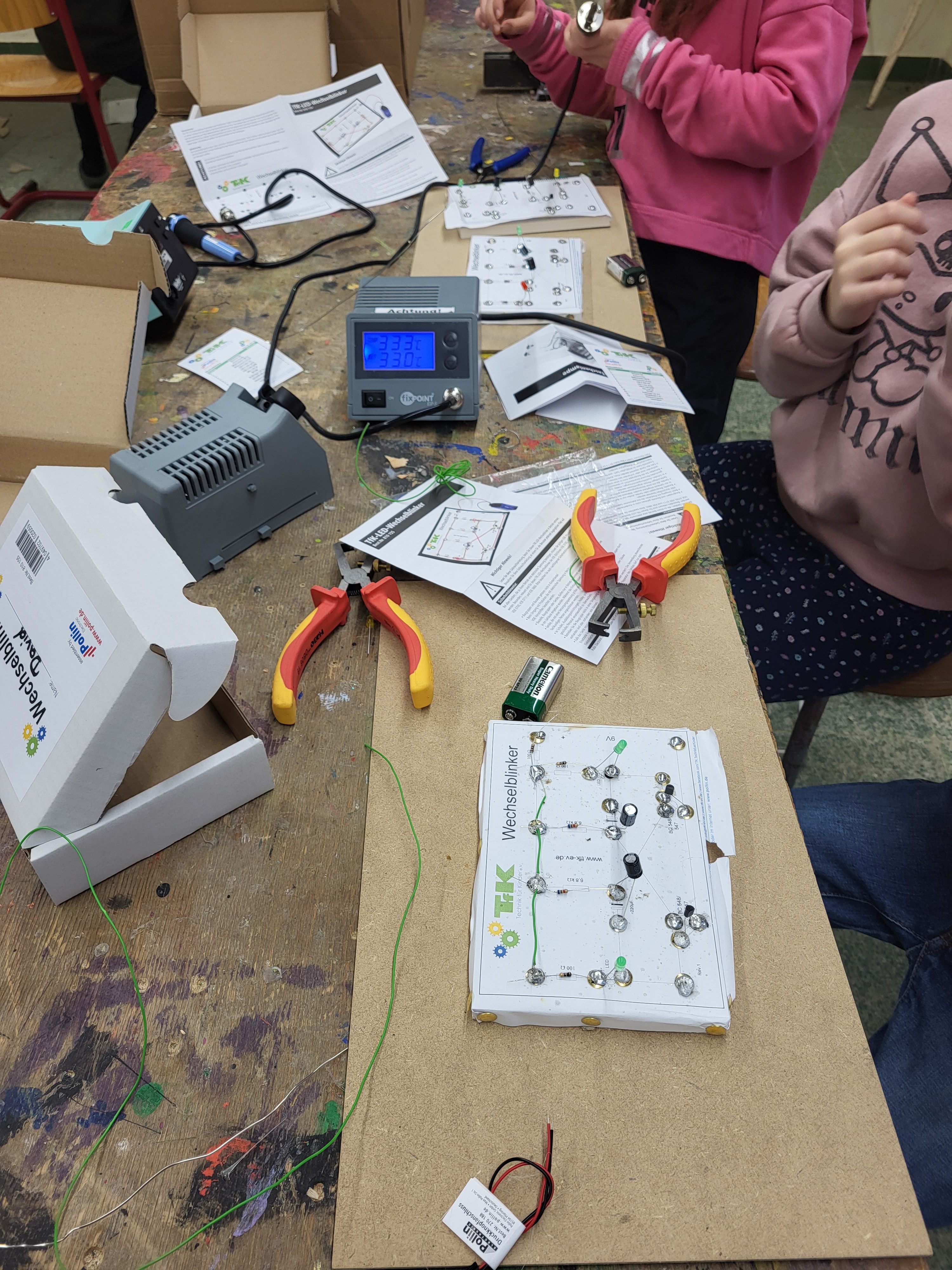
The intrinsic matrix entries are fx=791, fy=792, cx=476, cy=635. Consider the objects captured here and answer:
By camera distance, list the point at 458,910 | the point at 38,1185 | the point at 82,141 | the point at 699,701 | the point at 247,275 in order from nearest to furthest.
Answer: the point at 38,1185 < the point at 458,910 < the point at 699,701 < the point at 247,275 < the point at 82,141

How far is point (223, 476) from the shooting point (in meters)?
0.86

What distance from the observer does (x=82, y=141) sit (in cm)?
286

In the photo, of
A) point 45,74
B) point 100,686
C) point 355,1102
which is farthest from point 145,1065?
point 45,74

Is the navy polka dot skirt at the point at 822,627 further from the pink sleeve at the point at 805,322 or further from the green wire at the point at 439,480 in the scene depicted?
the green wire at the point at 439,480

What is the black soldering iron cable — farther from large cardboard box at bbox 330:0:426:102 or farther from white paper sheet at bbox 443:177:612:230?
large cardboard box at bbox 330:0:426:102

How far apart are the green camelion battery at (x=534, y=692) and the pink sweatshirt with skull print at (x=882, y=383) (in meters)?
0.53

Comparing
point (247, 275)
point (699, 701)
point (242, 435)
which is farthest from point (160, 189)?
point (699, 701)

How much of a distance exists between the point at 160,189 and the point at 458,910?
4.82 ft

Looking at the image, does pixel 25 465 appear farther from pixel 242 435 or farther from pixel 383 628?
pixel 383 628

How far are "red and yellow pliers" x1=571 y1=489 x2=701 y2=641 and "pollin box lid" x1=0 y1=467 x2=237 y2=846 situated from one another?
1.28ft

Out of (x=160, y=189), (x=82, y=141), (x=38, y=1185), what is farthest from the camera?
(x=82, y=141)

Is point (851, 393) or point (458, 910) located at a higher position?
point (851, 393)

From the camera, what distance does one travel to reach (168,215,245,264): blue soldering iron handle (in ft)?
4.29

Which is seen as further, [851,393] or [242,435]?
[851,393]
